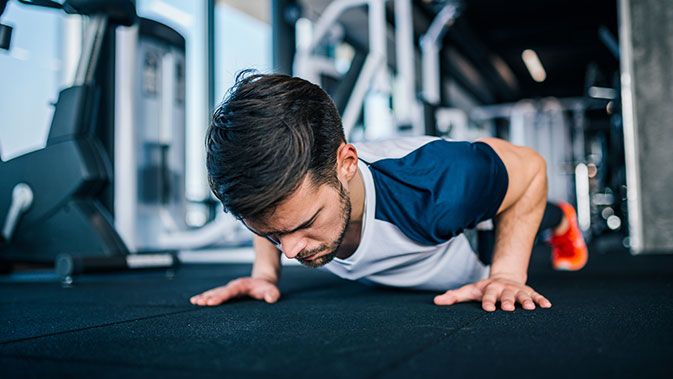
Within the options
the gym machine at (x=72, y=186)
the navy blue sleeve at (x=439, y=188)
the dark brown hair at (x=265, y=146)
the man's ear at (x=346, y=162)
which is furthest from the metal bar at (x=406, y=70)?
the dark brown hair at (x=265, y=146)

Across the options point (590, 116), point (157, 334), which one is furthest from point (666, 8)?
point (590, 116)

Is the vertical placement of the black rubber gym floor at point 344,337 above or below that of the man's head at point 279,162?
below

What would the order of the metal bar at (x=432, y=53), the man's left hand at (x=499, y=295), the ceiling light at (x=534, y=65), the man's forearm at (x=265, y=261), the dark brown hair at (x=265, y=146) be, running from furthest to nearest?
1. the ceiling light at (x=534, y=65)
2. the metal bar at (x=432, y=53)
3. the man's forearm at (x=265, y=261)
4. the man's left hand at (x=499, y=295)
5. the dark brown hair at (x=265, y=146)

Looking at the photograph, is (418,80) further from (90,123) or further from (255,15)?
(90,123)

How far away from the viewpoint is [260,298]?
46.1 inches

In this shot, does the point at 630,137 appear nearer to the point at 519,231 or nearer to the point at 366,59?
the point at 366,59

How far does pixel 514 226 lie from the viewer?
44.4 inches

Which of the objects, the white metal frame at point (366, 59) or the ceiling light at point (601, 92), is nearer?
the white metal frame at point (366, 59)

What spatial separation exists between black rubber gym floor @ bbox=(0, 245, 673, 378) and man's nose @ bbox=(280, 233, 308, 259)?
111 mm

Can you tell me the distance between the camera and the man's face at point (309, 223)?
2.68 feet

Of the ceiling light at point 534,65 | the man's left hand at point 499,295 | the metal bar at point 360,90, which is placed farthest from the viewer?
the ceiling light at point 534,65

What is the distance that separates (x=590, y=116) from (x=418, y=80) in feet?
16.7

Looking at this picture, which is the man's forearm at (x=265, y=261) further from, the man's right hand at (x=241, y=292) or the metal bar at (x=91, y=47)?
the metal bar at (x=91, y=47)

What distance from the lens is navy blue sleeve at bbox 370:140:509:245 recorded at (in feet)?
3.24
